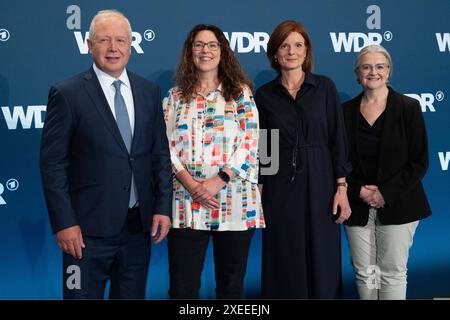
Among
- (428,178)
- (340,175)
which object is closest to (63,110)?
(340,175)

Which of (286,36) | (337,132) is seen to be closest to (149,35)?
(286,36)

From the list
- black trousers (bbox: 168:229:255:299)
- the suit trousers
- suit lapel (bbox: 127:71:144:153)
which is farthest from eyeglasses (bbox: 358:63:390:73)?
suit lapel (bbox: 127:71:144:153)

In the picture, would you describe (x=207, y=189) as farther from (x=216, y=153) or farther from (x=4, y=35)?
(x=4, y=35)

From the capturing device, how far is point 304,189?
3.01m

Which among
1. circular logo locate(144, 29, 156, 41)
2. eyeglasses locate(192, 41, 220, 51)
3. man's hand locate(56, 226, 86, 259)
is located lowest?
man's hand locate(56, 226, 86, 259)

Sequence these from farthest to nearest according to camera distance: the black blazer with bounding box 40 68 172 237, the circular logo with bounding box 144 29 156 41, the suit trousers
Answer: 1. the circular logo with bounding box 144 29 156 41
2. the suit trousers
3. the black blazer with bounding box 40 68 172 237

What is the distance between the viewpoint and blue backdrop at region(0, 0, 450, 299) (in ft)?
11.2

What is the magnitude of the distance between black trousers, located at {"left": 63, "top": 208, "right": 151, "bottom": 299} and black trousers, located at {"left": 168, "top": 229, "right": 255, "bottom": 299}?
321 mm

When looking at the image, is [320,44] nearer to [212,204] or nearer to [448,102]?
[448,102]

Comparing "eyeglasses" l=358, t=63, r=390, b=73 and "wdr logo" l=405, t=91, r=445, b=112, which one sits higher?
"eyeglasses" l=358, t=63, r=390, b=73

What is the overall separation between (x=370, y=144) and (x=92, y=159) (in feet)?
5.14

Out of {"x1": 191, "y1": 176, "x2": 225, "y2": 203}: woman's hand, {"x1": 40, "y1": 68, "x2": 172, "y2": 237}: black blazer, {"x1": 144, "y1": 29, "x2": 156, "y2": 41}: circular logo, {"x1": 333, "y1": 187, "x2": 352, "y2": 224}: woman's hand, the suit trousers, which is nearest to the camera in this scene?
{"x1": 40, "y1": 68, "x2": 172, "y2": 237}: black blazer

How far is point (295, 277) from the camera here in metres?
3.03

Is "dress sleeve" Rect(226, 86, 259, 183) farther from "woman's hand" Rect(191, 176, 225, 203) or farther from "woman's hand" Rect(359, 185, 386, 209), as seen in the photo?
"woman's hand" Rect(359, 185, 386, 209)
